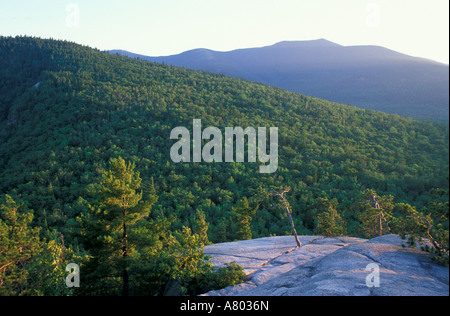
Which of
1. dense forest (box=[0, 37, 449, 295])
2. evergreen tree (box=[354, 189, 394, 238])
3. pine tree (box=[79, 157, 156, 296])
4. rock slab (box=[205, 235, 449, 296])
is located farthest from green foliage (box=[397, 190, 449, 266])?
pine tree (box=[79, 157, 156, 296])

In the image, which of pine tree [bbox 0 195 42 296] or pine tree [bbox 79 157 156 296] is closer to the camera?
pine tree [bbox 0 195 42 296]

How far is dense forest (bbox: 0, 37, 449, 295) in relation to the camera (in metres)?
13.5

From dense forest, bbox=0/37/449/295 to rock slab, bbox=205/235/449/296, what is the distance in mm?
1431

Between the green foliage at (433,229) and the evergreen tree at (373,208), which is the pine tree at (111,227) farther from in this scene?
the evergreen tree at (373,208)

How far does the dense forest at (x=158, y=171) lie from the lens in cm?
1355

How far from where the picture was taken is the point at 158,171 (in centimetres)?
6519

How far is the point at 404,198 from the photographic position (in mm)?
49312

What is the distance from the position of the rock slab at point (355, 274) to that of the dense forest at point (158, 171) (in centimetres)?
143

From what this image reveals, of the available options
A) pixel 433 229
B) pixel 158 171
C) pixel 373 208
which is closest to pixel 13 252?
pixel 433 229

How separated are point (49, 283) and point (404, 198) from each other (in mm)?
56527

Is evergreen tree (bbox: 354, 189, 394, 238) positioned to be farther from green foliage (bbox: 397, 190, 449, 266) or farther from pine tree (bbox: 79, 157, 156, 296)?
pine tree (bbox: 79, 157, 156, 296)

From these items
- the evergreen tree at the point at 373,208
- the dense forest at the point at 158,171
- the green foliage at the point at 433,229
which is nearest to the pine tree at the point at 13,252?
the dense forest at the point at 158,171

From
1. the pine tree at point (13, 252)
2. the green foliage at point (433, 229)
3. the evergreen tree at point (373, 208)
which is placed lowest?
the pine tree at point (13, 252)

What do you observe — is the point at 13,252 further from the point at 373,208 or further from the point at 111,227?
the point at 373,208
